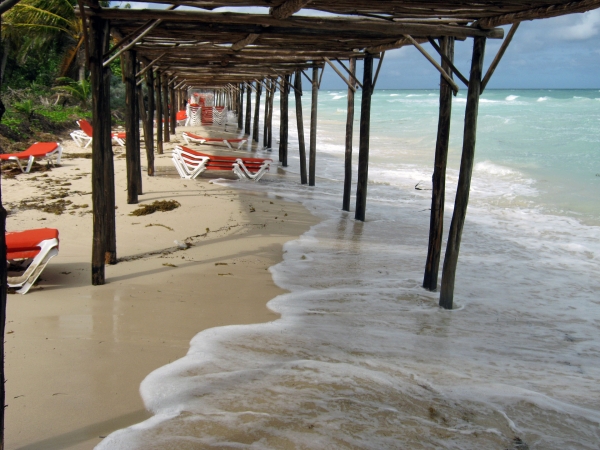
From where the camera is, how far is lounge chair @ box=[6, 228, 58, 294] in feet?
15.2

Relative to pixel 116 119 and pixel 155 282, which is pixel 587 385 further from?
pixel 116 119

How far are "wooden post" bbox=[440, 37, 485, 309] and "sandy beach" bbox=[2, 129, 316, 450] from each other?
1.67 meters

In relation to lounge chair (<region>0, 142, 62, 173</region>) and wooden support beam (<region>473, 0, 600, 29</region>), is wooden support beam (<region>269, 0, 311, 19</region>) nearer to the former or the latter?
wooden support beam (<region>473, 0, 600, 29</region>)

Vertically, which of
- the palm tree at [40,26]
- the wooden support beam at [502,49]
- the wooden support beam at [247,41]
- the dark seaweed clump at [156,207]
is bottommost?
the dark seaweed clump at [156,207]

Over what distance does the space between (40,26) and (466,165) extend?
19127 mm

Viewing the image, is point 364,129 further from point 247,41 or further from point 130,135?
point 130,135

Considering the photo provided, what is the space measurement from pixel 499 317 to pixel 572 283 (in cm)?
192

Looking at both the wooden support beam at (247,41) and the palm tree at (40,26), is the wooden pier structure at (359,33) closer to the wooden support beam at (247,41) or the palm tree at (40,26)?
the wooden support beam at (247,41)

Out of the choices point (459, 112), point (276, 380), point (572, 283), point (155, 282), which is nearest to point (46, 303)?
point (155, 282)

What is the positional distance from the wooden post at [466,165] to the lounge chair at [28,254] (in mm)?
3571

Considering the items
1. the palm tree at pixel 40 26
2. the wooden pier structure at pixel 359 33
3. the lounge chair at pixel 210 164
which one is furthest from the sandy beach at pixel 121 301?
the palm tree at pixel 40 26

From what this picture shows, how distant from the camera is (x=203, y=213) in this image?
8102mm

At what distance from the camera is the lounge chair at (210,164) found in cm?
1118

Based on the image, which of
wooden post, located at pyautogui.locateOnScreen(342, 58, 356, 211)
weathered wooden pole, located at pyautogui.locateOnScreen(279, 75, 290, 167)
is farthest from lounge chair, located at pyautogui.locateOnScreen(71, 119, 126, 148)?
wooden post, located at pyautogui.locateOnScreen(342, 58, 356, 211)
